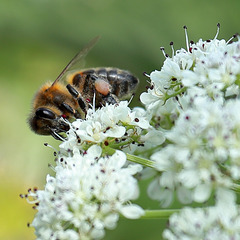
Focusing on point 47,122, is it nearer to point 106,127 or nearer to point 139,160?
point 106,127

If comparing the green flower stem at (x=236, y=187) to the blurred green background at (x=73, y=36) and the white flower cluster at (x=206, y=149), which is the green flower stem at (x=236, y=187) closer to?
the white flower cluster at (x=206, y=149)

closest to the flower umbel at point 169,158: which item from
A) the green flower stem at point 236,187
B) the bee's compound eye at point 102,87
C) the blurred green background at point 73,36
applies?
the green flower stem at point 236,187

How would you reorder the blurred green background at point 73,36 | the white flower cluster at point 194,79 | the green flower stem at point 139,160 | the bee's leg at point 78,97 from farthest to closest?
the blurred green background at point 73,36 < the bee's leg at point 78,97 < the green flower stem at point 139,160 < the white flower cluster at point 194,79

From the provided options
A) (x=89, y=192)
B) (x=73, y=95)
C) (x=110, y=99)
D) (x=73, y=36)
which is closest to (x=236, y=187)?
(x=89, y=192)

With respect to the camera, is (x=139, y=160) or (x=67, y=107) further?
(x=67, y=107)

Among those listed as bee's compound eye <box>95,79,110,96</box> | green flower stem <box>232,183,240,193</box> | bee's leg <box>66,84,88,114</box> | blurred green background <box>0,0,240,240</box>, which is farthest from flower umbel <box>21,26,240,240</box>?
blurred green background <box>0,0,240,240</box>

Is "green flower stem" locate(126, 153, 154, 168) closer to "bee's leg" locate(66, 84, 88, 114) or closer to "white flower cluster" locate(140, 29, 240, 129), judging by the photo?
"white flower cluster" locate(140, 29, 240, 129)
